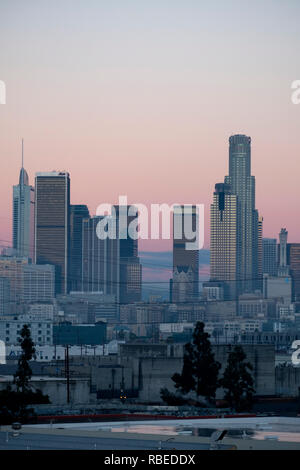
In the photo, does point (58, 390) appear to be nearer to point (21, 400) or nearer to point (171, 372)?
point (21, 400)

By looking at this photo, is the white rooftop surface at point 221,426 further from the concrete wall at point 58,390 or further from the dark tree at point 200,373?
the dark tree at point 200,373

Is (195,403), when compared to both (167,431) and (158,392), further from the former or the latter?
(167,431)

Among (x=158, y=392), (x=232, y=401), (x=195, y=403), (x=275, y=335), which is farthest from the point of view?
(x=275, y=335)

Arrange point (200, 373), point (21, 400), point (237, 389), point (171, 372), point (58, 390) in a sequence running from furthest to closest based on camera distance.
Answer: point (171, 372) → point (200, 373) → point (58, 390) → point (237, 389) → point (21, 400)

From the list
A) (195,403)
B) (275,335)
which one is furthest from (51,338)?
(195,403)

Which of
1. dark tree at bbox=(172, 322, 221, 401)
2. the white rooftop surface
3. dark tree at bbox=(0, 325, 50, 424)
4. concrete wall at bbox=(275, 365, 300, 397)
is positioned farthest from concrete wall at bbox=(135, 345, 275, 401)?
the white rooftop surface

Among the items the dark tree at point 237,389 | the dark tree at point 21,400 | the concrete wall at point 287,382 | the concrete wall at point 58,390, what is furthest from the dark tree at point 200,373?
the concrete wall at point 287,382

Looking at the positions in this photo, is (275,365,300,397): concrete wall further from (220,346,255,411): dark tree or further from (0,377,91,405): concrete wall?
(0,377,91,405): concrete wall

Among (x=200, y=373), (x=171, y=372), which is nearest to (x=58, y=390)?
(x=200, y=373)

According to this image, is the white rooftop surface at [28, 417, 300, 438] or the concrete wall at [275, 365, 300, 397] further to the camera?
the concrete wall at [275, 365, 300, 397]
